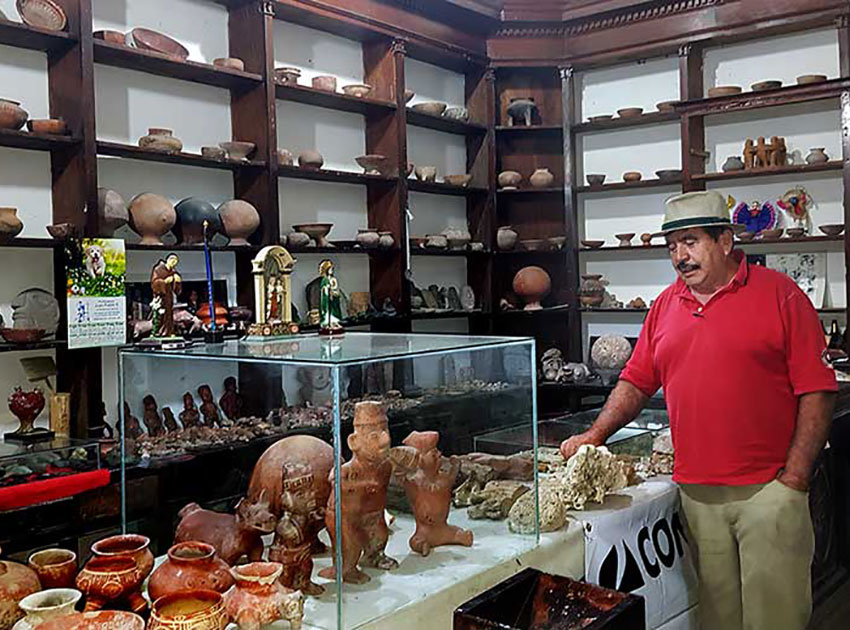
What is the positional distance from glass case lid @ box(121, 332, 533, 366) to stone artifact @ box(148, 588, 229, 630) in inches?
15.7

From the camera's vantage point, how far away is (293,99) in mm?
4305

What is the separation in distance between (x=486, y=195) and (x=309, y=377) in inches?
161

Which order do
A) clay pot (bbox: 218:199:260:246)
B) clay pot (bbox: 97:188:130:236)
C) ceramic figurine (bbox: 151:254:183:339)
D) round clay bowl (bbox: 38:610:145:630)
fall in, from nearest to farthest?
1. round clay bowl (bbox: 38:610:145:630)
2. ceramic figurine (bbox: 151:254:183:339)
3. clay pot (bbox: 97:188:130:236)
4. clay pot (bbox: 218:199:260:246)

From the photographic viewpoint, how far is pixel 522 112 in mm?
5461

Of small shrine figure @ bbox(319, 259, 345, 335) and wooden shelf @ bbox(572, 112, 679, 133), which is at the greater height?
wooden shelf @ bbox(572, 112, 679, 133)

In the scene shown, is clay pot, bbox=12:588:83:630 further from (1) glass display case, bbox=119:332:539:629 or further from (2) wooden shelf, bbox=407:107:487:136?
(2) wooden shelf, bbox=407:107:487:136

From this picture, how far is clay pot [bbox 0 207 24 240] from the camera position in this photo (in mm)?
2963

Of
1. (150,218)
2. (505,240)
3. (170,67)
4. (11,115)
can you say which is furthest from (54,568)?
(505,240)

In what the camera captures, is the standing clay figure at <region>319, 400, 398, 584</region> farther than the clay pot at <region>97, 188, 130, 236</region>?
No

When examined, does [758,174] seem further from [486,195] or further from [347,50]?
[347,50]

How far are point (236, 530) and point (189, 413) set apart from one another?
457mm

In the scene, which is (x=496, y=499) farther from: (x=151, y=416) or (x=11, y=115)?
(x=11, y=115)

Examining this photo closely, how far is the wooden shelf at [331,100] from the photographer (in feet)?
13.6

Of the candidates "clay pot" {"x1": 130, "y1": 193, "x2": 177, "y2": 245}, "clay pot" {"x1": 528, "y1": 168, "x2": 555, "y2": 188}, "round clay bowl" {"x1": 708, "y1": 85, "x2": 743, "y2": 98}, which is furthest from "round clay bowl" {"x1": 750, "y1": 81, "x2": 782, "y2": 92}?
"clay pot" {"x1": 130, "y1": 193, "x2": 177, "y2": 245}
